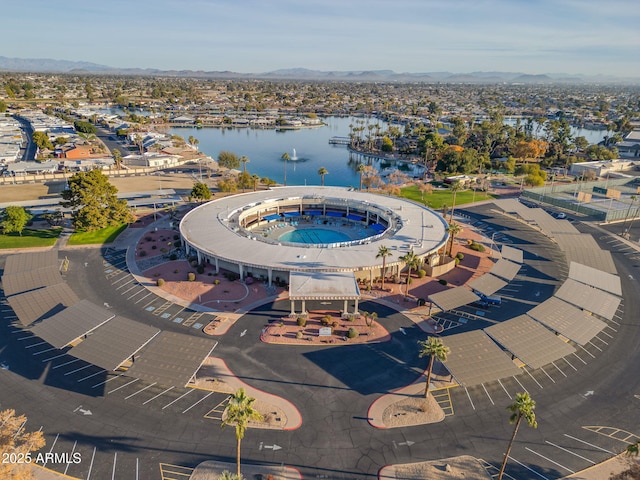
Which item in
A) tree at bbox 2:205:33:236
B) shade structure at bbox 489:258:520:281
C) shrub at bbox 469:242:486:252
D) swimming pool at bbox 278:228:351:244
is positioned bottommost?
swimming pool at bbox 278:228:351:244

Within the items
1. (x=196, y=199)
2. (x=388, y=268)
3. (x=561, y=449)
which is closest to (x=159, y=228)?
(x=196, y=199)

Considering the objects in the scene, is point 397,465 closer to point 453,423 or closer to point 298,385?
point 453,423

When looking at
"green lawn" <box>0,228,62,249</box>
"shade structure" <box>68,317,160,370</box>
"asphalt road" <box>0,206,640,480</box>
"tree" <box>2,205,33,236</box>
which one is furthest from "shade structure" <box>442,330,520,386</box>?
"tree" <box>2,205,33,236</box>

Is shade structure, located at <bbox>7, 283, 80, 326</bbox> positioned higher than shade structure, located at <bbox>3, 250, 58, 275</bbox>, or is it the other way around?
shade structure, located at <bbox>3, 250, 58, 275</bbox>

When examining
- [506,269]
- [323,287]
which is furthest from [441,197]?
[323,287]

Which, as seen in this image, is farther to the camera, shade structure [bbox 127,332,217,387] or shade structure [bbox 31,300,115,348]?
shade structure [bbox 31,300,115,348]

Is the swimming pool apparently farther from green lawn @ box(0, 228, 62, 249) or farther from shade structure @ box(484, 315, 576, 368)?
green lawn @ box(0, 228, 62, 249)

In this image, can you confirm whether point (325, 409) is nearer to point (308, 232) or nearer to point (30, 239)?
point (308, 232)
